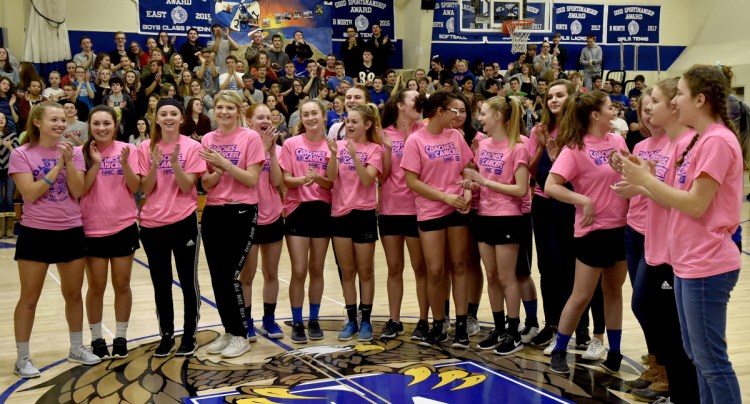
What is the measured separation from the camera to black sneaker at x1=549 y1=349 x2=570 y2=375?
187 inches

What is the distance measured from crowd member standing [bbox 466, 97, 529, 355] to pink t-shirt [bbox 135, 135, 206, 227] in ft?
5.78

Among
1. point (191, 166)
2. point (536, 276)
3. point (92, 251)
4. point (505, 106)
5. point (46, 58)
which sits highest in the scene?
point (46, 58)

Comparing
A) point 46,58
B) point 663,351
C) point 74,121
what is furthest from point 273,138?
point 46,58

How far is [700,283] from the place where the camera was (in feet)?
10.0

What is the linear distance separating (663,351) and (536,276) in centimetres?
428

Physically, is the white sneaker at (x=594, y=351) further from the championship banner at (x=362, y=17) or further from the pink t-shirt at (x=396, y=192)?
the championship banner at (x=362, y=17)

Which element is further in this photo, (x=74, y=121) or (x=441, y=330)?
(x=74, y=121)

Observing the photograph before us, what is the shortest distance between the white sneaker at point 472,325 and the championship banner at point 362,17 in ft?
41.2

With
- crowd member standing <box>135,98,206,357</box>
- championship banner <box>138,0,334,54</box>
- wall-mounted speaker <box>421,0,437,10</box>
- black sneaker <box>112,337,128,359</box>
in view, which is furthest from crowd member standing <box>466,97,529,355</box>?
wall-mounted speaker <box>421,0,437,10</box>

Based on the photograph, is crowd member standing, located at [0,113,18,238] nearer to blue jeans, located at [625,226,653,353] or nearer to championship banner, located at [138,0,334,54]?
championship banner, located at [138,0,334,54]

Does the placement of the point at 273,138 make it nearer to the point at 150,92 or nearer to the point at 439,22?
the point at 150,92

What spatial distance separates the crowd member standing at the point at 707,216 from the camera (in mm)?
3027

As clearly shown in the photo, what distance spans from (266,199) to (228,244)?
553mm

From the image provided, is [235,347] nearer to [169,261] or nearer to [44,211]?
[169,261]
